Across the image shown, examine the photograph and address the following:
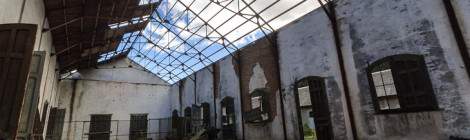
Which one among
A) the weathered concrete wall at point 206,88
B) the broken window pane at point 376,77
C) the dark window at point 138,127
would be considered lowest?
the dark window at point 138,127

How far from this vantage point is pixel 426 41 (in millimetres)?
7695

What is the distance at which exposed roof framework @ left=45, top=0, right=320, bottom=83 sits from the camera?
11.1m

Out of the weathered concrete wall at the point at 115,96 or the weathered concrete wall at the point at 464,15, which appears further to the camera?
the weathered concrete wall at the point at 115,96

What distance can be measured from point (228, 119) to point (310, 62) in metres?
6.37

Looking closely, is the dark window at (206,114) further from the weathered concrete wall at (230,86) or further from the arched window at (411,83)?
the arched window at (411,83)

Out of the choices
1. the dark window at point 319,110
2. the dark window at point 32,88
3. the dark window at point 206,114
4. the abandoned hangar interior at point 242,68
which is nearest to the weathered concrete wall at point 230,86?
the abandoned hangar interior at point 242,68

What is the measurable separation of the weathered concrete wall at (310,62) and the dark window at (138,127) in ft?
45.6

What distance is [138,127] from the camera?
71.8 feet

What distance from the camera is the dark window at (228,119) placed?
1492 cm

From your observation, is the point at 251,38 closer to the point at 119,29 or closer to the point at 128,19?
the point at 128,19

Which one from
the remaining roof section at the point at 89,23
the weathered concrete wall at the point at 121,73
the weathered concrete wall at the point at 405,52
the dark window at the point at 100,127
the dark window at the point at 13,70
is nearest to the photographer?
the dark window at the point at 13,70

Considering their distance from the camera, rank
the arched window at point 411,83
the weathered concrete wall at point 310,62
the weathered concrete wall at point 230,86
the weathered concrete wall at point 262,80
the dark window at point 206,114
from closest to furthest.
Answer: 1. the arched window at point 411,83
2. the weathered concrete wall at point 310,62
3. the weathered concrete wall at point 262,80
4. the weathered concrete wall at point 230,86
5. the dark window at point 206,114

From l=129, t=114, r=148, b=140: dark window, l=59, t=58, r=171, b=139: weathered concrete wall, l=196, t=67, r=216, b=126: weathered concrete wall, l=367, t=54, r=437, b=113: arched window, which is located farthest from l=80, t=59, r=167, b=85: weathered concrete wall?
l=367, t=54, r=437, b=113: arched window

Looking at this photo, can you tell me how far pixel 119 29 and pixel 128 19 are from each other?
1.76 meters
